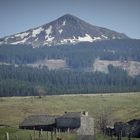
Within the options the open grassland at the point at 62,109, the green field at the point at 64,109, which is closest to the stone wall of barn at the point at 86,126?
the green field at the point at 64,109

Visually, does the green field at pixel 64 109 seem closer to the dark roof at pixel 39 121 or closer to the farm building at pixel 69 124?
the dark roof at pixel 39 121

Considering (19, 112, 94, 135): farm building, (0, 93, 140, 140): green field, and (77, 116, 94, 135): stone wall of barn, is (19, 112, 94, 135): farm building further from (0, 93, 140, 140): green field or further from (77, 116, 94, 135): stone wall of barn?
(0, 93, 140, 140): green field

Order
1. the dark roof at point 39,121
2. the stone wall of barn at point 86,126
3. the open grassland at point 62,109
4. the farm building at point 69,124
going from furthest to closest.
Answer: the open grassland at point 62,109, the dark roof at point 39,121, the farm building at point 69,124, the stone wall of barn at point 86,126

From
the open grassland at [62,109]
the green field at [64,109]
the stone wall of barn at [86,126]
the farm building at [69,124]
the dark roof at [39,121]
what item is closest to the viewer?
the stone wall of barn at [86,126]

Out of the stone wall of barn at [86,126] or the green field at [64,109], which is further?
the green field at [64,109]

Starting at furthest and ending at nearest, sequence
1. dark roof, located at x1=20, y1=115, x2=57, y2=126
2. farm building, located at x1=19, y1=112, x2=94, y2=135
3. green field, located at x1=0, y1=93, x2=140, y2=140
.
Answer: green field, located at x1=0, y1=93, x2=140, y2=140 → dark roof, located at x1=20, y1=115, x2=57, y2=126 → farm building, located at x1=19, y1=112, x2=94, y2=135

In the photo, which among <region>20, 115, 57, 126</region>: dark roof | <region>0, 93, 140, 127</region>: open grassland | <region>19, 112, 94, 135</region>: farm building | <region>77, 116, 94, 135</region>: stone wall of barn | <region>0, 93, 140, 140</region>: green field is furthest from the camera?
<region>0, 93, 140, 127</region>: open grassland

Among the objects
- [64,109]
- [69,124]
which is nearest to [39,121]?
[69,124]

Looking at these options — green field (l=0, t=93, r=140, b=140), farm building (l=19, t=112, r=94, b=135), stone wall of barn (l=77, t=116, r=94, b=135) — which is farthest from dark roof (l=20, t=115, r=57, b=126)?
green field (l=0, t=93, r=140, b=140)

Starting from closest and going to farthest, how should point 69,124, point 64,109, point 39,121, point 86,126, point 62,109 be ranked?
point 86,126
point 69,124
point 39,121
point 62,109
point 64,109

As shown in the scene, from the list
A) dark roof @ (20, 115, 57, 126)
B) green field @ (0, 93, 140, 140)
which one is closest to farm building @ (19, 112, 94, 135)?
dark roof @ (20, 115, 57, 126)

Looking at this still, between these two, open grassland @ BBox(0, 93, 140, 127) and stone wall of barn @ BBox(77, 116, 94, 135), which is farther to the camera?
open grassland @ BBox(0, 93, 140, 127)

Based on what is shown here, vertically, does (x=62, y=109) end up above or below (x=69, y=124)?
below

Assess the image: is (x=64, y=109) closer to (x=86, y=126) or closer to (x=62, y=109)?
(x=62, y=109)
